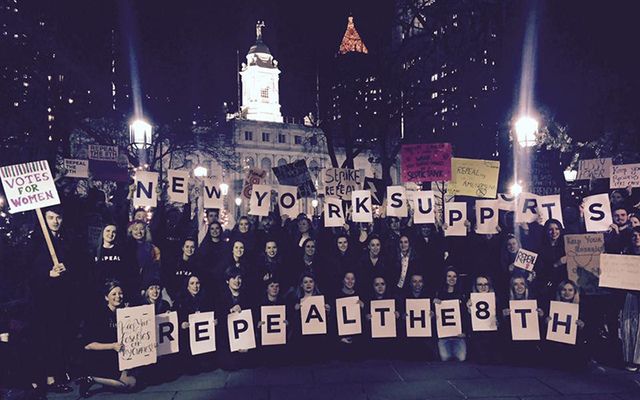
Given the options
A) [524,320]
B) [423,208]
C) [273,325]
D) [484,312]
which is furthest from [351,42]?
[524,320]

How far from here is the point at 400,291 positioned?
26.5 feet

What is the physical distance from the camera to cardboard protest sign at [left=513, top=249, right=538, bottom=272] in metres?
7.57

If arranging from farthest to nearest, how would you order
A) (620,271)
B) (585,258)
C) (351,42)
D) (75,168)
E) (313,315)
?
(351,42) < (75,168) < (313,315) < (585,258) < (620,271)

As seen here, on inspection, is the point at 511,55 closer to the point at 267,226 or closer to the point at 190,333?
the point at 267,226

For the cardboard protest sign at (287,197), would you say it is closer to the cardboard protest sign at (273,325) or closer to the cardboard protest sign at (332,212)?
the cardboard protest sign at (332,212)

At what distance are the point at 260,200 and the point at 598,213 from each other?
17.0 ft

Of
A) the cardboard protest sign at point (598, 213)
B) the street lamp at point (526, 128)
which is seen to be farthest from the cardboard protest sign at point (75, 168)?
the street lamp at point (526, 128)

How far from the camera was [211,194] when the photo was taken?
906 cm

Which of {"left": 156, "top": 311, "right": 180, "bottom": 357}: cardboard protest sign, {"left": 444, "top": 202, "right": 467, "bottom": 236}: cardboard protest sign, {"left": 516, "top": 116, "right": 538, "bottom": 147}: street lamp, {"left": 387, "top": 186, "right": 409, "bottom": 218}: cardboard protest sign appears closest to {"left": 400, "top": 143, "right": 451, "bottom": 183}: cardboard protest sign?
{"left": 387, "top": 186, "right": 409, "bottom": 218}: cardboard protest sign

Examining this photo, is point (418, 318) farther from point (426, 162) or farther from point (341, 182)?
point (341, 182)

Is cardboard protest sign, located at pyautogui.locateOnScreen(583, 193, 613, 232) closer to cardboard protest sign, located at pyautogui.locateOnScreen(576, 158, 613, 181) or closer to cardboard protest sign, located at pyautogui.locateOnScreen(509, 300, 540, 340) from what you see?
cardboard protest sign, located at pyautogui.locateOnScreen(576, 158, 613, 181)

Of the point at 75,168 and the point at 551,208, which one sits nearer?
the point at 551,208

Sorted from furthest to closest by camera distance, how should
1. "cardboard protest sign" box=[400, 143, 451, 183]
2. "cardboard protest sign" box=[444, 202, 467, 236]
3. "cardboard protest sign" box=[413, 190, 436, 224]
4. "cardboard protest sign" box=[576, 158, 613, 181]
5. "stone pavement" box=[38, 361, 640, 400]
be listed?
"cardboard protest sign" box=[400, 143, 451, 183] < "cardboard protest sign" box=[576, 158, 613, 181] < "cardboard protest sign" box=[413, 190, 436, 224] < "cardboard protest sign" box=[444, 202, 467, 236] < "stone pavement" box=[38, 361, 640, 400]

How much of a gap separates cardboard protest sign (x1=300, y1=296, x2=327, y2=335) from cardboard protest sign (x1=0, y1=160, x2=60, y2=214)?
361 cm
